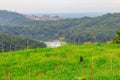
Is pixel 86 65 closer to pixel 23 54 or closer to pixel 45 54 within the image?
pixel 45 54

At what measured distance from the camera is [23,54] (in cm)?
2888

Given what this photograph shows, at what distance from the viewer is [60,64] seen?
2372 centimetres

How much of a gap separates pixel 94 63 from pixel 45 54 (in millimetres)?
5766

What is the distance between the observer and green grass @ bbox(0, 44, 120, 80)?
2000 centimetres

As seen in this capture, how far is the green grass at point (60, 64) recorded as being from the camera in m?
20.0

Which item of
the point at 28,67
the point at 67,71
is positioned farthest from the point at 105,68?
the point at 28,67

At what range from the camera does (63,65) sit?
23.4 meters

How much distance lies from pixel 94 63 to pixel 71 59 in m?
2.22

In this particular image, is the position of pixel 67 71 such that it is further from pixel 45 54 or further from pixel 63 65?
pixel 45 54

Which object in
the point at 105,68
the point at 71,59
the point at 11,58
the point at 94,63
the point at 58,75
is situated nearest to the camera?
the point at 58,75

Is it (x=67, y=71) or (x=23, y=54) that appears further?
(x=23, y=54)

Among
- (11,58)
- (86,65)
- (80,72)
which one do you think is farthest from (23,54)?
(80,72)

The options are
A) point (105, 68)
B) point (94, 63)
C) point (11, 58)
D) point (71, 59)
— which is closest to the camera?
point (105, 68)

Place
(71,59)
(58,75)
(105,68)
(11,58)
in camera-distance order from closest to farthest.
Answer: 1. (58,75)
2. (105,68)
3. (71,59)
4. (11,58)
